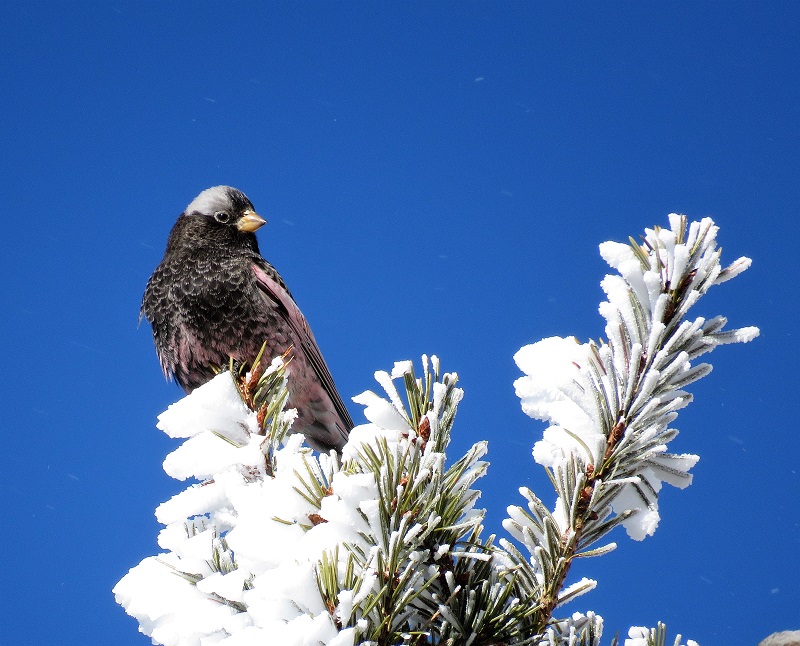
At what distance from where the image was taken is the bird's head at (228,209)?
394cm

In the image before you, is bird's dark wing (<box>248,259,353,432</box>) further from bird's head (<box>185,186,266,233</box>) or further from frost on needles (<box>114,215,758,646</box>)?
frost on needles (<box>114,215,758,646</box>)

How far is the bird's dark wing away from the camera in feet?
11.9

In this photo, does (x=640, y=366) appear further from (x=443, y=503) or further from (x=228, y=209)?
(x=228, y=209)

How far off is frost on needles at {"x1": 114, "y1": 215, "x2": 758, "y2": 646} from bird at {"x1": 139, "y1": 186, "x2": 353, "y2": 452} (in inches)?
81.4

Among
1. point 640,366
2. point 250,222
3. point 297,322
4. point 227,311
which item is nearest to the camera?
point 640,366

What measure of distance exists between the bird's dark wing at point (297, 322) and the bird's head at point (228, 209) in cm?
28

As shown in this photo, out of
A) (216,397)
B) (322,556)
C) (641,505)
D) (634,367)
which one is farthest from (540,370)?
(216,397)

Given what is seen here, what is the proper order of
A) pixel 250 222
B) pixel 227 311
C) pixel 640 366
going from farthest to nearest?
1. pixel 250 222
2. pixel 227 311
3. pixel 640 366

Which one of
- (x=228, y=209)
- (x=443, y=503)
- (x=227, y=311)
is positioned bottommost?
(x=443, y=503)

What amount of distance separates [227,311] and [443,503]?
2.59 m

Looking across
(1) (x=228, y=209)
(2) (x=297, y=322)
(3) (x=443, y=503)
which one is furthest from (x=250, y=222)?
(3) (x=443, y=503)

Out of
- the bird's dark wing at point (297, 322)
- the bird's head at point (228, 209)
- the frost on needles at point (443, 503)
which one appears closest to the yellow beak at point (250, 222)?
the bird's head at point (228, 209)

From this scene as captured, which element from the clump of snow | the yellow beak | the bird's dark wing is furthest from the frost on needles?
the yellow beak

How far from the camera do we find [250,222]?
155 inches
